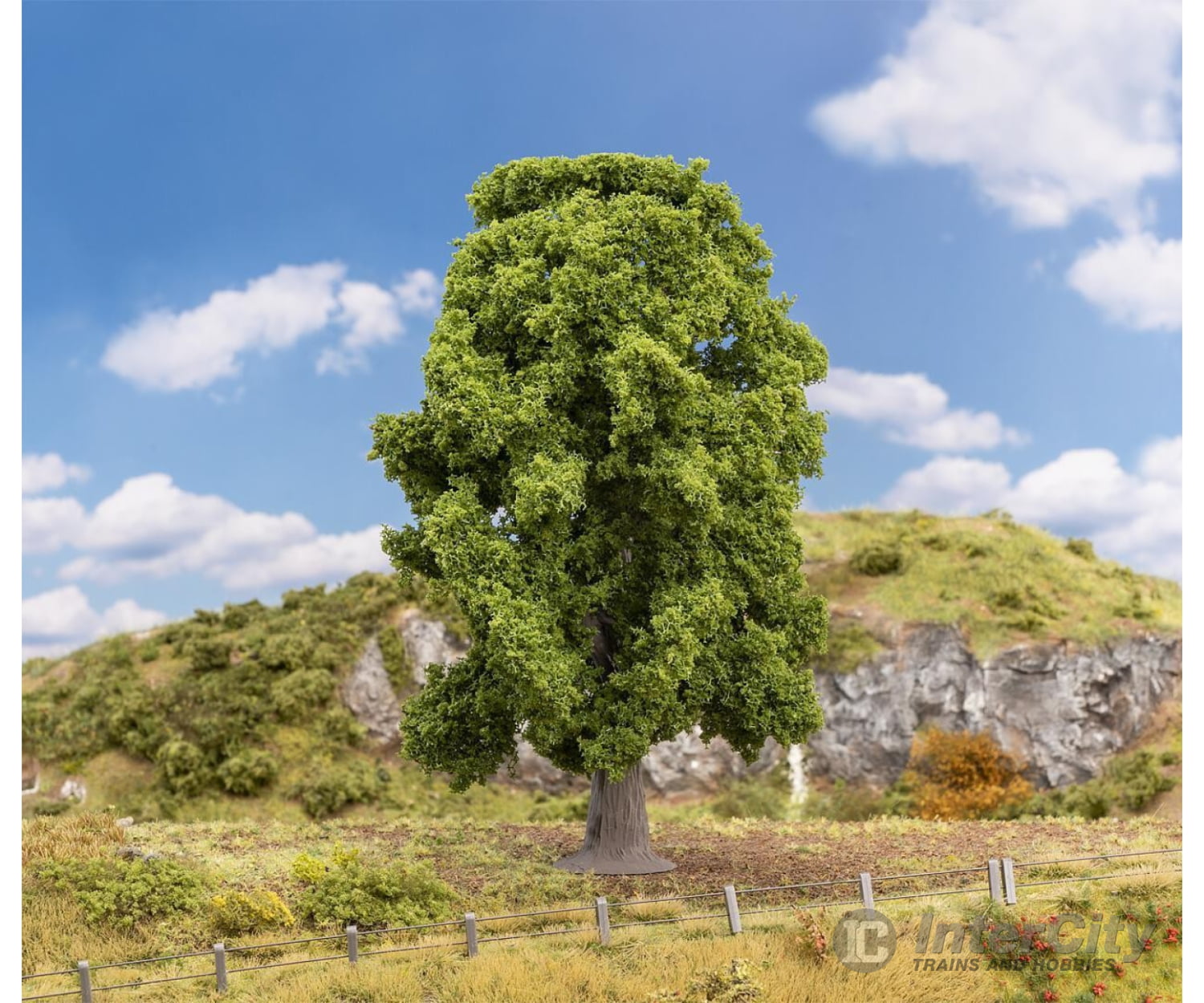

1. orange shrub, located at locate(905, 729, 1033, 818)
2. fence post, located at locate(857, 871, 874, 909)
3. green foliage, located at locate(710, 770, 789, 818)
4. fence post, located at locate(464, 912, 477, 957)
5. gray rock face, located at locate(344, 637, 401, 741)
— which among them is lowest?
green foliage, located at locate(710, 770, 789, 818)

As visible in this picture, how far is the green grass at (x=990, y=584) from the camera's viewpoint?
3797 centimetres

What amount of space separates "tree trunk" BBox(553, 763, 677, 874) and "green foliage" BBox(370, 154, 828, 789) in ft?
4.69

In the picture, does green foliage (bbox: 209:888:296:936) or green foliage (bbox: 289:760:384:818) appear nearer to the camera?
green foliage (bbox: 209:888:296:936)

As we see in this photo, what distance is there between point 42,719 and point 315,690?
1078 cm

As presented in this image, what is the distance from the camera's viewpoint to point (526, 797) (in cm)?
3747

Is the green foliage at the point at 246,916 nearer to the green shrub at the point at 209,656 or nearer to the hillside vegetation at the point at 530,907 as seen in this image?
the hillside vegetation at the point at 530,907

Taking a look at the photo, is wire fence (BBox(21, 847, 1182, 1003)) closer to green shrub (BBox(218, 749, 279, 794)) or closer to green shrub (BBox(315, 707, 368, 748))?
green shrub (BBox(218, 749, 279, 794))

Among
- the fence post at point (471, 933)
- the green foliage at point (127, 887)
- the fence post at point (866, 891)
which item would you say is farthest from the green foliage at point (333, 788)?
the fence post at point (866, 891)

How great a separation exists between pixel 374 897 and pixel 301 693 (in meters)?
19.9

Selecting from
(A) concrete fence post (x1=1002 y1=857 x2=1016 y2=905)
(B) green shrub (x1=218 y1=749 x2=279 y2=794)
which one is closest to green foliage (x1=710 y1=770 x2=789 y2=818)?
(A) concrete fence post (x1=1002 y1=857 x2=1016 y2=905)

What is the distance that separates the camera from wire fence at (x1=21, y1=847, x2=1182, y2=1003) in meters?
15.8

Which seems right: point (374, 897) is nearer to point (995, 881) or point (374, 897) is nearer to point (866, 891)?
point (866, 891)

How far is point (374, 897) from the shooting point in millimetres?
18328

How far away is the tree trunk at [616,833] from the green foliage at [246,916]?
592cm
